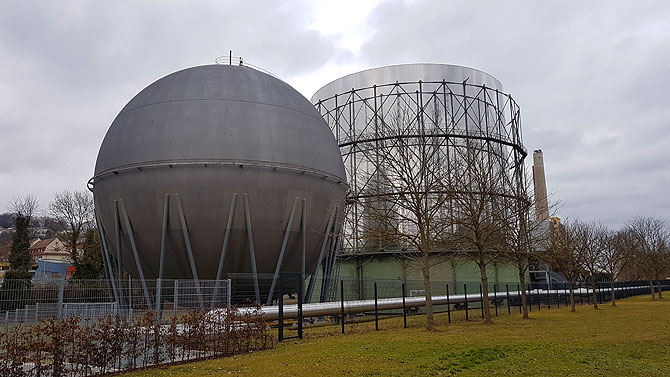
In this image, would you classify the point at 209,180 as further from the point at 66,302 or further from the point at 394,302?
the point at 394,302

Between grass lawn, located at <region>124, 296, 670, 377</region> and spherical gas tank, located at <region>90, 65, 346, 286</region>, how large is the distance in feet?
18.4

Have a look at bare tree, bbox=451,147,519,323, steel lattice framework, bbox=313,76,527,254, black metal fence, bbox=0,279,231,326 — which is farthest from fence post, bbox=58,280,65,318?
steel lattice framework, bbox=313,76,527,254

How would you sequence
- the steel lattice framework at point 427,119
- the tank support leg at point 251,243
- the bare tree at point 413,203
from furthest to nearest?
the steel lattice framework at point 427,119 < the tank support leg at point 251,243 < the bare tree at point 413,203

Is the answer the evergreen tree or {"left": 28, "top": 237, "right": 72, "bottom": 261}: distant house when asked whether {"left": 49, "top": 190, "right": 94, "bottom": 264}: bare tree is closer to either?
the evergreen tree

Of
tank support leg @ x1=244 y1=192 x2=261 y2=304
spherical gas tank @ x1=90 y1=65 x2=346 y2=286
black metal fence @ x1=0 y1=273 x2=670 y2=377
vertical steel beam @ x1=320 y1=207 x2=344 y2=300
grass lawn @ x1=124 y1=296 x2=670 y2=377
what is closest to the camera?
black metal fence @ x1=0 y1=273 x2=670 y2=377

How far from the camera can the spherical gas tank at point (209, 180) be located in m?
19.3

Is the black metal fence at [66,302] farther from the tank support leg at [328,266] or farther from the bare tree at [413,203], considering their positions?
the bare tree at [413,203]

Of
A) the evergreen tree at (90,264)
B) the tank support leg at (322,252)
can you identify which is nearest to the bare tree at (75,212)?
the evergreen tree at (90,264)

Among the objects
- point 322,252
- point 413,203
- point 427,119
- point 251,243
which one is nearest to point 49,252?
point 427,119

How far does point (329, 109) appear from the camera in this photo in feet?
160

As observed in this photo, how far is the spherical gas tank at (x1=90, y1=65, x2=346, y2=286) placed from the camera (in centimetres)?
1931

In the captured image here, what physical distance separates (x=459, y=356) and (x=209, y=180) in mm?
11592

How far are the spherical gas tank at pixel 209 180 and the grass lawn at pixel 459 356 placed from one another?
5594mm

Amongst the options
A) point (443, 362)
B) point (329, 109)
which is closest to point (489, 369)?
point (443, 362)
